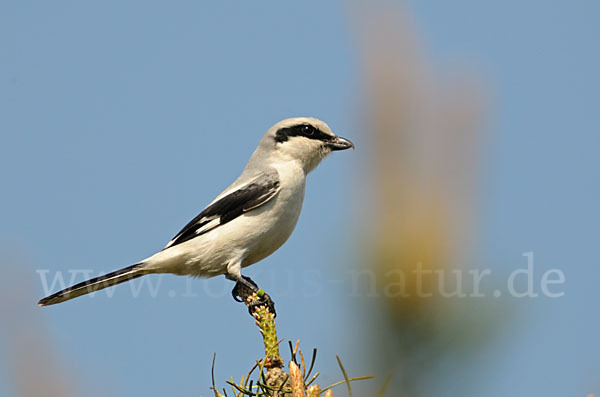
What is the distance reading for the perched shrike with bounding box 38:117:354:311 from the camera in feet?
12.4

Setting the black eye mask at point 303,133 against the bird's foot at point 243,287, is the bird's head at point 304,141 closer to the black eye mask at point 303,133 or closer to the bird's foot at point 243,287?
the black eye mask at point 303,133

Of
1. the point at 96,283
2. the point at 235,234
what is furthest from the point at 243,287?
the point at 96,283

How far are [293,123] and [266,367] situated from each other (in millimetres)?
2686

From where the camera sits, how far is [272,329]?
80.0 inches

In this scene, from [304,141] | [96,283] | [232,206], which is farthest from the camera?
[304,141]

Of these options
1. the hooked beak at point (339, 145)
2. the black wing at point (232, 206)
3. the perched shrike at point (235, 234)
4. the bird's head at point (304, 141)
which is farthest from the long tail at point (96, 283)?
the hooked beak at point (339, 145)

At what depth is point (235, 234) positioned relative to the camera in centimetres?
378

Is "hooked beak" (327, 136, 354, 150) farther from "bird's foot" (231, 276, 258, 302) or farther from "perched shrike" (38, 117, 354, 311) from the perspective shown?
"bird's foot" (231, 276, 258, 302)

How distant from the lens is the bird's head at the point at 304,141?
4.30m

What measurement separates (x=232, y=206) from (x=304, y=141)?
709 mm

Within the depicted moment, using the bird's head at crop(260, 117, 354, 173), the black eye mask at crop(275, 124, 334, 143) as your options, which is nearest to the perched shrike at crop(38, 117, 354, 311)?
the bird's head at crop(260, 117, 354, 173)

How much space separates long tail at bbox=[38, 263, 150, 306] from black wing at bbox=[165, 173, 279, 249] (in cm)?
24

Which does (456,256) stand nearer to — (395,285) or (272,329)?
(395,285)

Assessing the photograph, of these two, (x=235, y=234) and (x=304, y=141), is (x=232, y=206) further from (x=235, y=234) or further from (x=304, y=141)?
(x=304, y=141)
